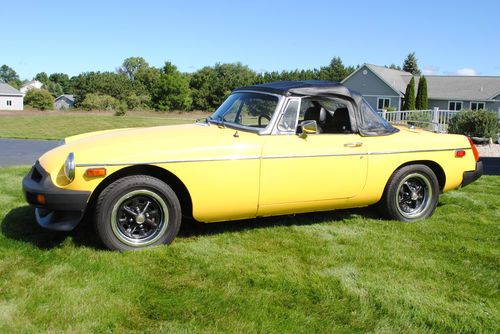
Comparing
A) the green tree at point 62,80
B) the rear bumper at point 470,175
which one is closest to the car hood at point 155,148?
the rear bumper at point 470,175

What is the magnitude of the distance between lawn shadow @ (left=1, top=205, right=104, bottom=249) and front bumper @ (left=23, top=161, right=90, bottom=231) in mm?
280

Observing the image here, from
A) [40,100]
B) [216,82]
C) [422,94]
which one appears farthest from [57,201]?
[40,100]

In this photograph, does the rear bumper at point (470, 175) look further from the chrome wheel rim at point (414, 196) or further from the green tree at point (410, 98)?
the green tree at point (410, 98)

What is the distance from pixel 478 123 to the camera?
16234mm

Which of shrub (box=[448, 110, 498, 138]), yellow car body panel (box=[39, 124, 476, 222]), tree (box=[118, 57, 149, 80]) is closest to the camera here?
yellow car body panel (box=[39, 124, 476, 222])

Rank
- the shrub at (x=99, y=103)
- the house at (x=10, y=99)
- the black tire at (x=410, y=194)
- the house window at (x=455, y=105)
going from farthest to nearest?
the house at (x=10, y=99) → the shrub at (x=99, y=103) → the house window at (x=455, y=105) → the black tire at (x=410, y=194)

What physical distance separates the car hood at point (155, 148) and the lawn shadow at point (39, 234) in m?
0.75

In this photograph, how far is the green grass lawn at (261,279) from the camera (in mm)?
3131

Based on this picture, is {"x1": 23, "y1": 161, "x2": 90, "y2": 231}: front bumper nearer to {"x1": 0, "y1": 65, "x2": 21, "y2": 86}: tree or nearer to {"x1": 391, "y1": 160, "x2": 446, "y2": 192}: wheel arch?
{"x1": 391, "y1": 160, "x2": 446, "y2": 192}: wheel arch

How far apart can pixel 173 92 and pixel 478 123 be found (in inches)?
2151

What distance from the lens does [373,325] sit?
10.3 feet

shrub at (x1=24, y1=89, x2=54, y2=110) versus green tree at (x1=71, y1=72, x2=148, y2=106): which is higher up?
green tree at (x1=71, y1=72, x2=148, y2=106)

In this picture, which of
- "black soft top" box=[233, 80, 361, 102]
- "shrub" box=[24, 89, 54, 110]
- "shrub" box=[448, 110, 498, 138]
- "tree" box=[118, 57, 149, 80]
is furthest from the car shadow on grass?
"tree" box=[118, 57, 149, 80]

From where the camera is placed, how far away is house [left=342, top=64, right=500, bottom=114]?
137 ft
